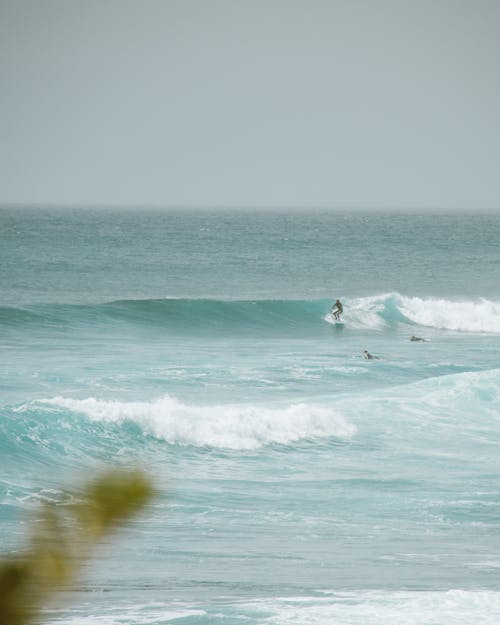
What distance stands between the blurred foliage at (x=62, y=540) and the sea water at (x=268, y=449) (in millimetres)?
33

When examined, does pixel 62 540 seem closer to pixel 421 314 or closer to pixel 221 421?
pixel 221 421

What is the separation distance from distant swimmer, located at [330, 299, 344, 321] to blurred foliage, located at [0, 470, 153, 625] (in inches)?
1585


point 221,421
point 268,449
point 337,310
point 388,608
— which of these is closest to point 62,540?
point 388,608

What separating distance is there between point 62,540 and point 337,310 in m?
→ 41.5

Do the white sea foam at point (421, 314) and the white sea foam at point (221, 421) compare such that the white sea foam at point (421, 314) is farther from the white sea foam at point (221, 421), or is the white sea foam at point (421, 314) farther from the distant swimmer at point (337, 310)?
the white sea foam at point (221, 421)

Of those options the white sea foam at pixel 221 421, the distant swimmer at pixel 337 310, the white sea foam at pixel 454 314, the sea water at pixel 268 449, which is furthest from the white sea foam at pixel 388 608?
the white sea foam at pixel 454 314

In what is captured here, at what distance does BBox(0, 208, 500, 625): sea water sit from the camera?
10.8 m

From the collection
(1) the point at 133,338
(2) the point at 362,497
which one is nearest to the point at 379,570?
(2) the point at 362,497

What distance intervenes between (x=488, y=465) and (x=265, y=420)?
4.91 m

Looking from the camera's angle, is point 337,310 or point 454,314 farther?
point 454,314

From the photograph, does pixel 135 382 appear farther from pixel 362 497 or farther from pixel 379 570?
pixel 379 570

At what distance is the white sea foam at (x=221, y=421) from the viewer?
20.2m

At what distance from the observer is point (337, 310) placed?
42375 millimetres

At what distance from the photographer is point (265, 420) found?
69.3 feet
